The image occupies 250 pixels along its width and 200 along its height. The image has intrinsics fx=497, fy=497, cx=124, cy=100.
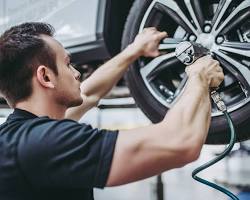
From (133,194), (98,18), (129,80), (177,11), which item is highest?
(177,11)

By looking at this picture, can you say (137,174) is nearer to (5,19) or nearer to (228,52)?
(228,52)

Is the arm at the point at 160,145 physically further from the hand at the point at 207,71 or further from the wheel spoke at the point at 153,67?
the wheel spoke at the point at 153,67

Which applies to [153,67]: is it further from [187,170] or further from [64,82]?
[187,170]

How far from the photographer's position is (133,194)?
10.0ft

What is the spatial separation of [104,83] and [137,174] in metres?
0.69

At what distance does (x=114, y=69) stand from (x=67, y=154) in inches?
26.6

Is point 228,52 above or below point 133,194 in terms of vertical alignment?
above

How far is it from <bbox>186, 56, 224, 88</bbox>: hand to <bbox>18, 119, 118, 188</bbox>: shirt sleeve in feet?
0.72

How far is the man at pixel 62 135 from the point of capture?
2.84 ft

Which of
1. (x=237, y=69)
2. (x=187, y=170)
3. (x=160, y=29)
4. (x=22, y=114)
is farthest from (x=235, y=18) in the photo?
(x=187, y=170)

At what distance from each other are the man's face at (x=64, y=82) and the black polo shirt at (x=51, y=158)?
0.34ft

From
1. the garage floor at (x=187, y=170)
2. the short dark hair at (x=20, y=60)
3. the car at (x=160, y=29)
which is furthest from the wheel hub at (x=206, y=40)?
the short dark hair at (x=20, y=60)

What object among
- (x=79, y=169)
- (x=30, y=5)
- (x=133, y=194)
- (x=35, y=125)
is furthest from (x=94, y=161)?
(x=133, y=194)

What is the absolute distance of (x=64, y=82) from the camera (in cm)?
105
